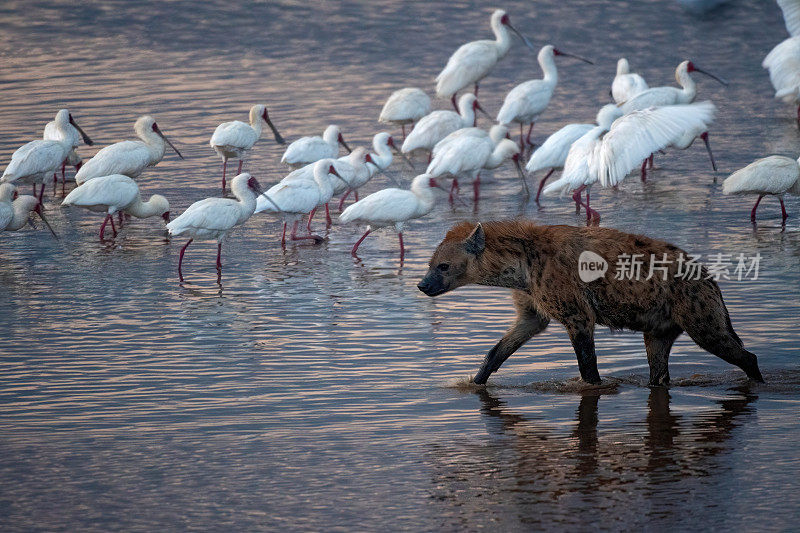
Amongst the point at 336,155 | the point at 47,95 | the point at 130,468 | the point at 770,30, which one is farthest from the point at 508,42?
the point at 130,468

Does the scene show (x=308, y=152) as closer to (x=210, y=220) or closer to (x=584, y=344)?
(x=210, y=220)

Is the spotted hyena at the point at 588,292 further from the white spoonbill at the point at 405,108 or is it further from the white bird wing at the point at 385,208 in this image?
the white spoonbill at the point at 405,108

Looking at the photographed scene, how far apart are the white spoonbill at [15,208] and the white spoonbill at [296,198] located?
81.0 inches

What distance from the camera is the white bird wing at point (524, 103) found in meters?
16.7

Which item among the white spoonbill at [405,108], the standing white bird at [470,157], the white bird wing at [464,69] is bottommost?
the standing white bird at [470,157]

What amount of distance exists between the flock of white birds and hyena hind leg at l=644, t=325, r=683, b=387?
8.60ft

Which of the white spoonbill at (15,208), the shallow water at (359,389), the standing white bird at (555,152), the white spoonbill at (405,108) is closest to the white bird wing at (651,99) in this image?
the shallow water at (359,389)

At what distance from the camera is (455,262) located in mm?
7707

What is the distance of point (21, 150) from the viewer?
13945 millimetres

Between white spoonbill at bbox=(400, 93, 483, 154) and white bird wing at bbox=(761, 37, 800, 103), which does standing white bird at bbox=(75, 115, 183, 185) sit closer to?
white spoonbill at bbox=(400, 93, 483, 154)

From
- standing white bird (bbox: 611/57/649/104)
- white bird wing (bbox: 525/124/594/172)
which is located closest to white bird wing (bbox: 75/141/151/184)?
white bird wing (bbox: 525/124/594/172)

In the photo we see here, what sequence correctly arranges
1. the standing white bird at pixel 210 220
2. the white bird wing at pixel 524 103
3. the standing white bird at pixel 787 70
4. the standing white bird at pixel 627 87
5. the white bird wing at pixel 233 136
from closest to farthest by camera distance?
the standing white bird at pixel 210 220, the white bird wing at pixel 233 136, the white bird wing at pixel 524 103, the standing white bird at pixel 787 70, the standing white bird at pixel 627 87

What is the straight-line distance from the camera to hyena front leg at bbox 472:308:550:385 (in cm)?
765

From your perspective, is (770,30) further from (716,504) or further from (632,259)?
(716,504)
